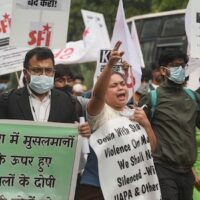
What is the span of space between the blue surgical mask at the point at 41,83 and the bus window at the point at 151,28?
32.7 ft

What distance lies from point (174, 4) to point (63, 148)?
1423 centimetres

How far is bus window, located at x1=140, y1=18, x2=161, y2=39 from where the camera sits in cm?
1504

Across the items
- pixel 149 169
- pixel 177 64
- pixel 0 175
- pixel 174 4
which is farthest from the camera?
pixel 174 4

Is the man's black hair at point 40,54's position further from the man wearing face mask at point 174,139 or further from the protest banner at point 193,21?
the protest banner at point 193,21

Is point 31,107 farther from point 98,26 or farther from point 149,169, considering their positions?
point 98,26

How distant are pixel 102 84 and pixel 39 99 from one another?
1.58 ft

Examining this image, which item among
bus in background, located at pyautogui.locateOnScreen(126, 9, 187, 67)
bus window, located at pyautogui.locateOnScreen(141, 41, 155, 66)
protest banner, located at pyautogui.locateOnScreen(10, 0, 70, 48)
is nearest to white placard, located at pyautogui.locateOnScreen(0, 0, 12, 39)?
protest banner, located at pyautogui.locateOnScreen(10, 0, 70, 48)

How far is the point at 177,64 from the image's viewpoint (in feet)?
21.2

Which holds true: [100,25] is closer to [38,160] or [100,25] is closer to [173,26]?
[173,26]

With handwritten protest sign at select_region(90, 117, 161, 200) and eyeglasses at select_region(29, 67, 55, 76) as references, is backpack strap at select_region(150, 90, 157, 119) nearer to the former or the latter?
handwritten protest sign at select_region(90, 117, 161, 200)

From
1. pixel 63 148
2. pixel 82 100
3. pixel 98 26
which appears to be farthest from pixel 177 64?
pixel 98 26

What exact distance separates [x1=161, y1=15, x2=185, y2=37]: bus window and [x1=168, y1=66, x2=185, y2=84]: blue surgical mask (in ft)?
25.8

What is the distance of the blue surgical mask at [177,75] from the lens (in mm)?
6285

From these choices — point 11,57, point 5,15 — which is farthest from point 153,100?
point 5,15
